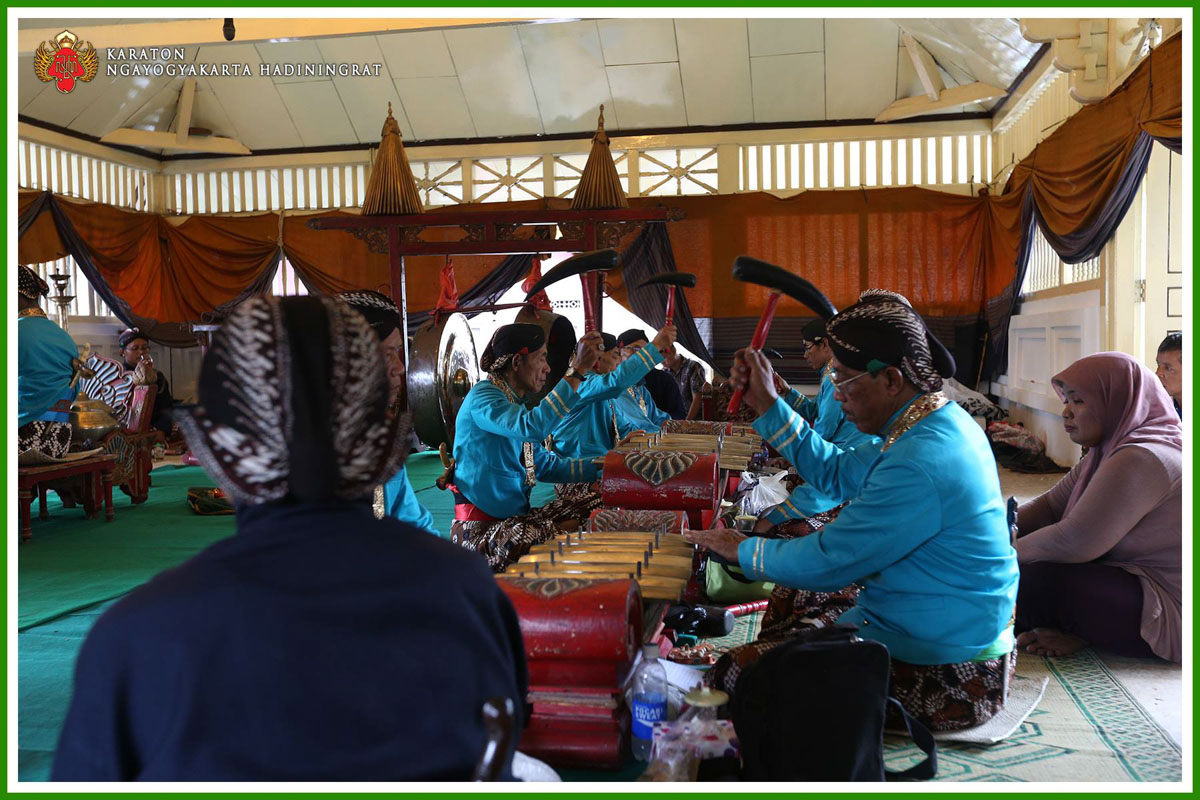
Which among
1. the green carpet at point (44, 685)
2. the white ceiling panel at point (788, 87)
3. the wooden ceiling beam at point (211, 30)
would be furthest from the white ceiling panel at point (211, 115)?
the green carpet at point (44, 685)

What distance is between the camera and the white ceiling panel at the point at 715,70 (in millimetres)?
8500

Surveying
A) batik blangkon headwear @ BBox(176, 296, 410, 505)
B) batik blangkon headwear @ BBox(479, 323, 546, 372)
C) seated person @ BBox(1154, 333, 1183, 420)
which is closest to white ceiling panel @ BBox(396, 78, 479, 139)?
batik blangkon headwear @ BBox(479, 323, 546, 372)

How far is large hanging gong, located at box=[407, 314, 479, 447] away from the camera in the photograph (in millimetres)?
5152

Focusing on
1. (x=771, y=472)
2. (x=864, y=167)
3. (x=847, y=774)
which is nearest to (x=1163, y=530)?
(x=847, y=774)

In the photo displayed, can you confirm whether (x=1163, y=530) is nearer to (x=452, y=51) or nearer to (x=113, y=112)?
(x=452, y=51)

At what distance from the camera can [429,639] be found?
1.13 meters

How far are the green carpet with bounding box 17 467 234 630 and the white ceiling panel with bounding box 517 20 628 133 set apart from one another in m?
4.96

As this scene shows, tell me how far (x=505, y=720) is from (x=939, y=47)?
8.36 m

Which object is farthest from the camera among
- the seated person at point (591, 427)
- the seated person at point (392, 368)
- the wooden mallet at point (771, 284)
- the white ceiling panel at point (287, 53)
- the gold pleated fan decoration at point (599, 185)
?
the white ceiling panel at point (287, 53)

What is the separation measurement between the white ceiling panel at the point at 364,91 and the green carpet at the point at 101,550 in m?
4.43

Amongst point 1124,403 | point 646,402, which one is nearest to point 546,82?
point 646,402

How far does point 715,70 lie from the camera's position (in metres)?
8.94

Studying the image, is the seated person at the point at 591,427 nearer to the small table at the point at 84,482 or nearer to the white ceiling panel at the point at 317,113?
the small table at the point at 84,482

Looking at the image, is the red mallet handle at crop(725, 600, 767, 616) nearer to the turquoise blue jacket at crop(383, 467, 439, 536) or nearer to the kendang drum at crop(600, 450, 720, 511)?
the kendang drum at crop(600, 450, 720, 511)
